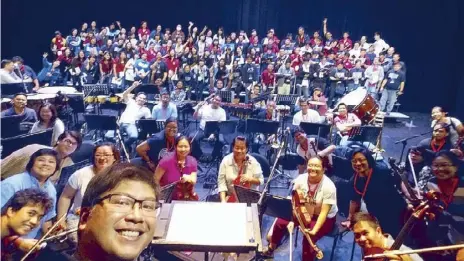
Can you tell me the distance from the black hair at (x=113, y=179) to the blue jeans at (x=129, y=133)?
7.51 metres

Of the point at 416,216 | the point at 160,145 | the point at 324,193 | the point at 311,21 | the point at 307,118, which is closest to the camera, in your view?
the point at 416,216

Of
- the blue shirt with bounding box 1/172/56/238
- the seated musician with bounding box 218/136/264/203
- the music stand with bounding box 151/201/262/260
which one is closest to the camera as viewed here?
the music stand with bounding box 151/201/262/260

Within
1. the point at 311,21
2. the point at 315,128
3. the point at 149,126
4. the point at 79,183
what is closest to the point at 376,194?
the point at 315,128

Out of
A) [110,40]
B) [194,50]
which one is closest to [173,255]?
[194,50]

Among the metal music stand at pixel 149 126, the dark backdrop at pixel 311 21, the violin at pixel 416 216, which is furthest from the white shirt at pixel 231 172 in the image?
the dark backdrop at pixel 311 21

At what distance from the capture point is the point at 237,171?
5.75 meters

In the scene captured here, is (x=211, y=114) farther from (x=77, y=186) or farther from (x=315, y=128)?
(x=77, y=186)

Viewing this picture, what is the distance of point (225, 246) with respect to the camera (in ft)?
9.79

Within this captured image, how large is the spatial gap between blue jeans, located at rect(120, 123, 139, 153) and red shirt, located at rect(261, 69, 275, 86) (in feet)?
24.0

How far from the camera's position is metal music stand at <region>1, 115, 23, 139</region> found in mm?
6698

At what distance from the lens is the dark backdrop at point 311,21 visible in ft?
57.3

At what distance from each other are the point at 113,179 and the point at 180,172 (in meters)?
3.94

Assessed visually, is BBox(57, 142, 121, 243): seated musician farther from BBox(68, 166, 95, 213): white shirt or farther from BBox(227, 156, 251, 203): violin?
BBox(227, 156, 251, 203): violin

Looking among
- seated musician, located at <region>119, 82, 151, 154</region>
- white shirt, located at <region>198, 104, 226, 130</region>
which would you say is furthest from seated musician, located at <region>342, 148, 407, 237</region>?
seated musician, located at <region>119, 82, 151, 154</region>
